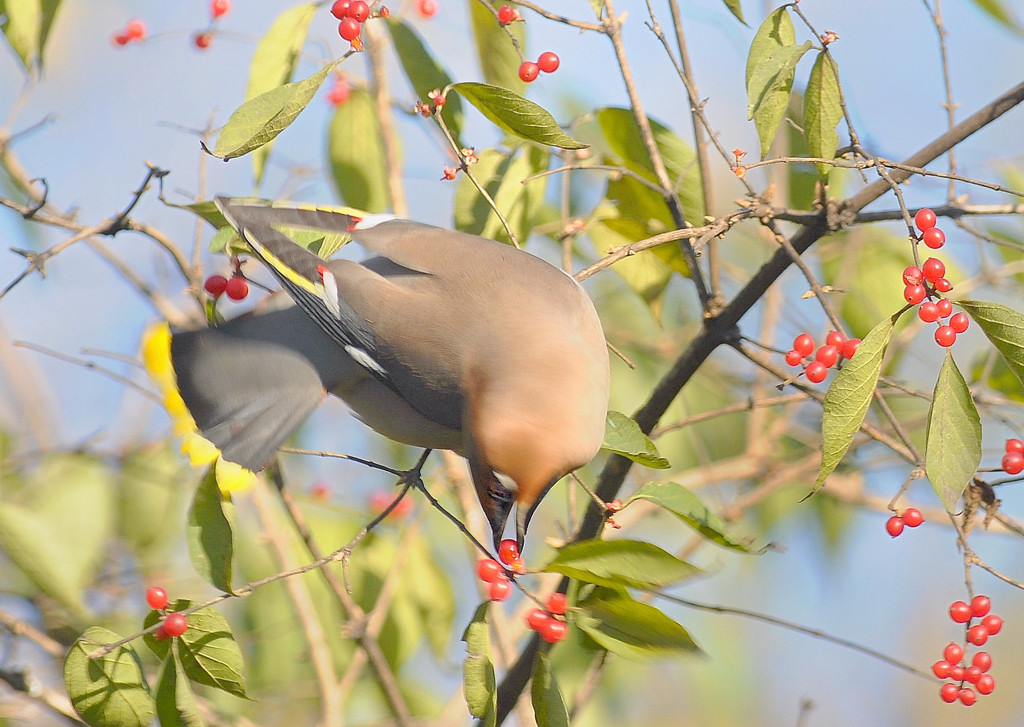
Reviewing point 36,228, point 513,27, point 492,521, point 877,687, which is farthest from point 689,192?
point 877,687

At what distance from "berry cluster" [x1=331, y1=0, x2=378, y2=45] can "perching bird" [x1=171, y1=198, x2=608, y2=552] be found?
0.33 meters

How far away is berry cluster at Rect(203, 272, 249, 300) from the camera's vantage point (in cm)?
195

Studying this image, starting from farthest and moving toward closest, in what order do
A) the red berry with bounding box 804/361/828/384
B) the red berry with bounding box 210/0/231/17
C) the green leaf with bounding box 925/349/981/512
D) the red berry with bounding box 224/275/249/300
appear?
1. the red berry with bounding box 210/0/231/17
2. the red berry with bounding box 224/275/249/300
3. the red berry with bounding box 804/361/828/384
4. the green leaf with bounding box 925/349/981/512

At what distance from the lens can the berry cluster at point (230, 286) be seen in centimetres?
195

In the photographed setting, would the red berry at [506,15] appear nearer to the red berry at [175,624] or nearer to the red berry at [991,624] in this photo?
the red berry at [175,624]

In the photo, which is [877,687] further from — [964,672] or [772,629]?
[964,672]

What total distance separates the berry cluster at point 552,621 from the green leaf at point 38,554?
1040mm

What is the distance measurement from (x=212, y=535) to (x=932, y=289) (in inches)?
42.0

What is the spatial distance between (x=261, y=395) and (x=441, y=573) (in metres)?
1.01

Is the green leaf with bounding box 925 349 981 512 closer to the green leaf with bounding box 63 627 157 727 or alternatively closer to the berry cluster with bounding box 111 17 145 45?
the green leaf with bounding box 63 627 157 727

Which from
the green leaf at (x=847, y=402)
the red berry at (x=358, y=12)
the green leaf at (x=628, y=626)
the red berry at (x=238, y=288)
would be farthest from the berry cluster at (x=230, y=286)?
the green leaf at (x=847, y=402)

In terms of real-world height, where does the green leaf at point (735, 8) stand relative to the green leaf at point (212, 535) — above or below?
above

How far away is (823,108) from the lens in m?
1.55

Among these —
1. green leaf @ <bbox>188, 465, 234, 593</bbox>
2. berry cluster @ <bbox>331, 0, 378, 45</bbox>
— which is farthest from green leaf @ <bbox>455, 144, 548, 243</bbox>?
green leaf @ <bbox>188, 465, 234, 593</bbox>
